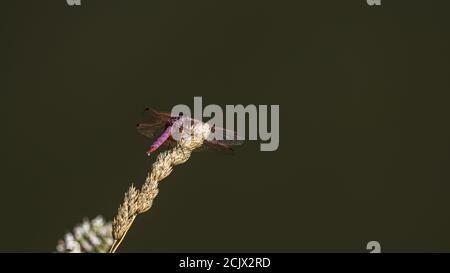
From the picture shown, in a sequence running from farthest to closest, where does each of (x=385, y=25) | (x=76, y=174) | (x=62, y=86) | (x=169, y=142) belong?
(x=385, y=25), (x=62, y=86), (x=76, y=174), (x=169, y=142)

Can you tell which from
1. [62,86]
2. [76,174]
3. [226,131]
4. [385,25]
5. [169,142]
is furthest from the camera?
[385,25]

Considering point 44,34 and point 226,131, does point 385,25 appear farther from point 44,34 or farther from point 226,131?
point 226,131

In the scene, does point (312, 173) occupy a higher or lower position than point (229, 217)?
higher

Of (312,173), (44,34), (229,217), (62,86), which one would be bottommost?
(229,217)

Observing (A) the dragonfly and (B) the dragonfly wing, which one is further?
(B) the dragonfly wing

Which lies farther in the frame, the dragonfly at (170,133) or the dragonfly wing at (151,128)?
the dragonfly wing at (151,128)

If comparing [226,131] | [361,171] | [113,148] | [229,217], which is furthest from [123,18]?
[226,131]

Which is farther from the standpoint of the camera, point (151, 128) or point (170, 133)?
point (151, 128)
